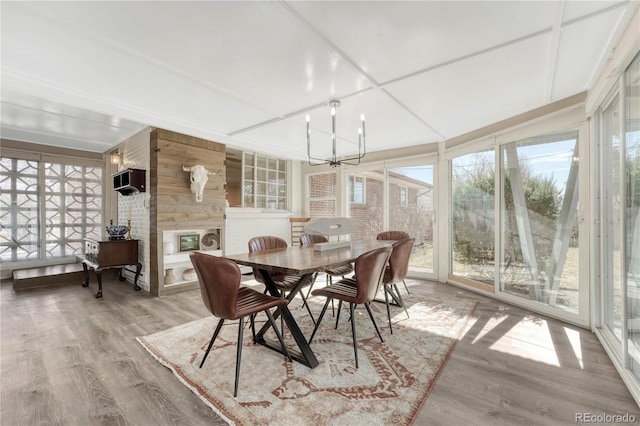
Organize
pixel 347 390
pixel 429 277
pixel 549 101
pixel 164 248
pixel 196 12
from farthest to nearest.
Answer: pixel 429 277, pixel 164 248, pixel 549 101, pixel 347 390, pixel 196 12

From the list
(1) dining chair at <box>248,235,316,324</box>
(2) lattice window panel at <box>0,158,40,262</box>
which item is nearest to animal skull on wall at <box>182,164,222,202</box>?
(1) dining chair at <box>248,235,316,324</box>

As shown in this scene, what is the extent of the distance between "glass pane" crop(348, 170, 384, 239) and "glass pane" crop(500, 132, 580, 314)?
2.23 metres

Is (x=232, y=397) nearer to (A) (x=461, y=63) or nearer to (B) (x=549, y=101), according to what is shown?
(A) (x=461, y=63)

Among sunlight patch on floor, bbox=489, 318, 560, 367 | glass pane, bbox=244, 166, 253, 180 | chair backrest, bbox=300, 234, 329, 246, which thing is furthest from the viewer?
glass pane, bbox=244, 166, 253, 180

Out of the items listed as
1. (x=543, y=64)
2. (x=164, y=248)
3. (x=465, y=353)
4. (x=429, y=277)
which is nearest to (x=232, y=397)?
(x=465, y=353)

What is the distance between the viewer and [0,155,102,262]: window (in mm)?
4777

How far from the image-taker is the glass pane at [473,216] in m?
3.92

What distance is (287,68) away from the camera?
7.59ft

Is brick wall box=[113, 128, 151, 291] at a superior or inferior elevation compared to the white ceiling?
inferior

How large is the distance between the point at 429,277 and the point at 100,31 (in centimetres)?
509

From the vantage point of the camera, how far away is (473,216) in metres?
4.18

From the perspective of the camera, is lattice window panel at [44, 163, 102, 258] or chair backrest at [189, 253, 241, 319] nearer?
chair backrest at [189, 253, 241, 319]

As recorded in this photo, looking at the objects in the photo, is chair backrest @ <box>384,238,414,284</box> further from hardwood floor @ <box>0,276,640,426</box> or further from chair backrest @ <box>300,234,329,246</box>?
chair backrest @ <box>300,234,329,246</box>

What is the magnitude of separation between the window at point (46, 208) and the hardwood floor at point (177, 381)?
2.42 m
